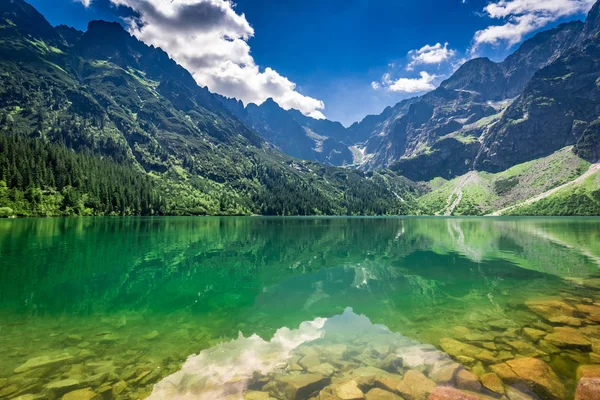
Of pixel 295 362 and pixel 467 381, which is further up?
pixel 467 381

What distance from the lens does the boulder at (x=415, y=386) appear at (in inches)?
440

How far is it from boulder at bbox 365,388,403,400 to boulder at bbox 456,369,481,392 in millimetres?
2840

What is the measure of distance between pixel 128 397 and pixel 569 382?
16.3 meters

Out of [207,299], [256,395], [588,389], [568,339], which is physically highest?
[588,389]

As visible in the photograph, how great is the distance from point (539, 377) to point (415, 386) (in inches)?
194

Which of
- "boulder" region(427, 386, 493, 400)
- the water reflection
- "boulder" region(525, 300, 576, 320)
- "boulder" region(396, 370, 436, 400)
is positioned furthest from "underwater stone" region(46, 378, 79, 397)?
"boulder" region(525, 300, 576, 320)

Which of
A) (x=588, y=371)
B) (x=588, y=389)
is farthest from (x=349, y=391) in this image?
(x=588, y=371)

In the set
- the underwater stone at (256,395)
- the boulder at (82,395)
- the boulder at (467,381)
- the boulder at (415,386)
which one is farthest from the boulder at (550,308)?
the boulder at (82,395)

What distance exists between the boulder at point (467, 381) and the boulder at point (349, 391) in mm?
4045

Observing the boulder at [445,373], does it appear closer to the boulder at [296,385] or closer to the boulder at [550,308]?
the boulder at [296,385]

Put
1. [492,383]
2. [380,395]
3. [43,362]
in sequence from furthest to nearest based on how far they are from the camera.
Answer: [43,362] < [492,383] < [380,395]

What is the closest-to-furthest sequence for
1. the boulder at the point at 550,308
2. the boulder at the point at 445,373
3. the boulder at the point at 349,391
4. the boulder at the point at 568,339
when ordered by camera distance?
the boulder at the point at 349,391
the boulder at the point at 445,373
the boulder at the point at 568,339
the boulder at the point at 550,308

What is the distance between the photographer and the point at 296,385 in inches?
464

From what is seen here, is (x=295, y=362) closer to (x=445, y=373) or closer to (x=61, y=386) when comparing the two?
(x=445, y=373)
